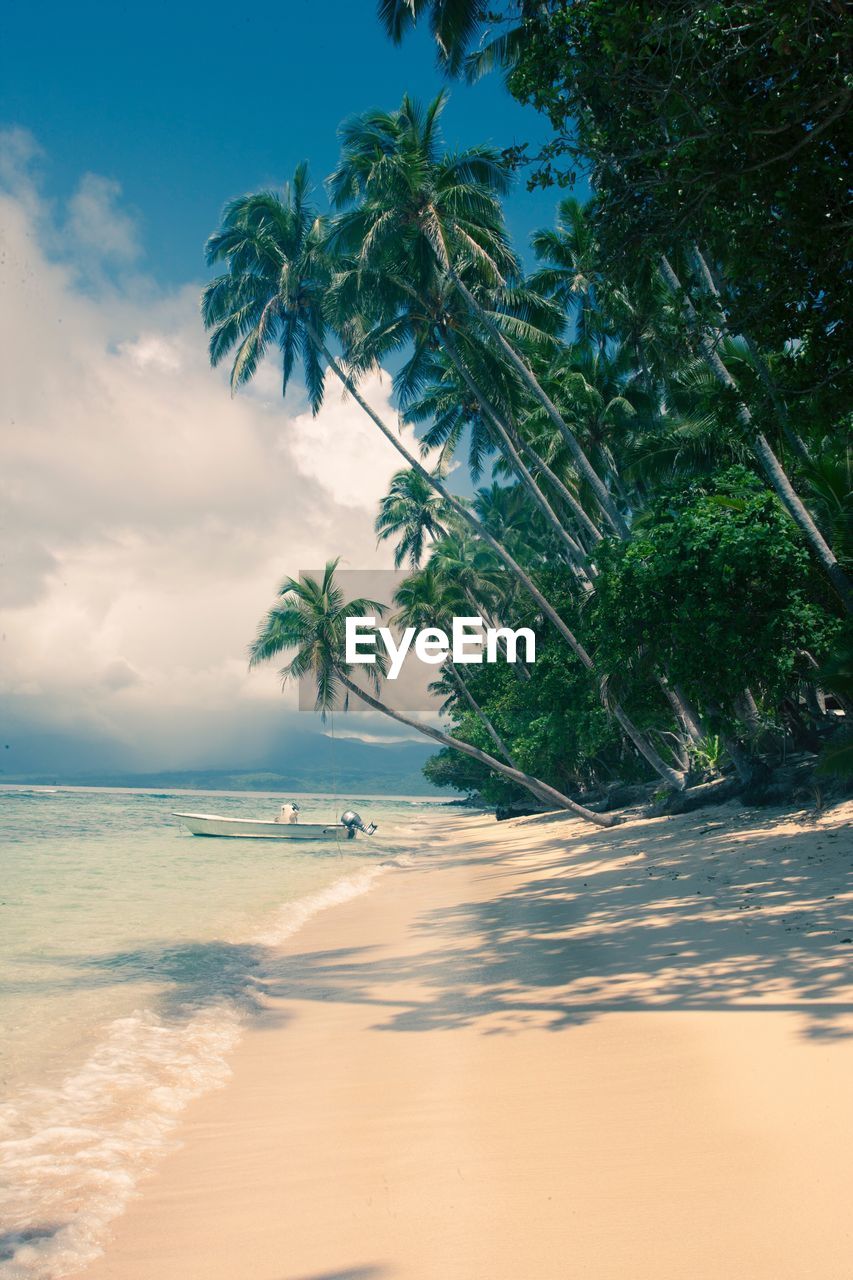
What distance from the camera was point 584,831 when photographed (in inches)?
942

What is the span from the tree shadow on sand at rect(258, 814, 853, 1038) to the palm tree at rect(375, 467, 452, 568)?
2932cm

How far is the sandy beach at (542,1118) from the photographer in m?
2.89

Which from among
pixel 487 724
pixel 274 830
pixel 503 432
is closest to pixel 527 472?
pixel 503 432

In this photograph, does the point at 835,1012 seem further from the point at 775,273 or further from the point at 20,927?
the point at 20,927

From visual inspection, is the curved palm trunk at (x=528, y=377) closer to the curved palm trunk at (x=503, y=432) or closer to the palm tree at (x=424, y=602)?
the curved palm trunk at (x=503, y=432)

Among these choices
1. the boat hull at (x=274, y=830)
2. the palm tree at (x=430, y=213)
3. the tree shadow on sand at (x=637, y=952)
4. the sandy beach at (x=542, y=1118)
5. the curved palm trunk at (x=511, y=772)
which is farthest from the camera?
the boat hull at (x=274, y=830)

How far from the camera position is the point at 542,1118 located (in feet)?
13.3

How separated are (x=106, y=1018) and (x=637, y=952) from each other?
Result: 4.81 m

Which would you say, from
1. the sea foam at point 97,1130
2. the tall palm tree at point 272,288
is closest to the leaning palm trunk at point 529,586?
the tall palm tree at point 272,288

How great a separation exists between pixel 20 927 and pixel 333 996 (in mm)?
7340

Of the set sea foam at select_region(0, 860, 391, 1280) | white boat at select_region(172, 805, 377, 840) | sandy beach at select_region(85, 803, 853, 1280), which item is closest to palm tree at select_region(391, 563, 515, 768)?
white boat at select_region(172, 805, 377, 840)

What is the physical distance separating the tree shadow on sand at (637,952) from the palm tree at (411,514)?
2932 cm

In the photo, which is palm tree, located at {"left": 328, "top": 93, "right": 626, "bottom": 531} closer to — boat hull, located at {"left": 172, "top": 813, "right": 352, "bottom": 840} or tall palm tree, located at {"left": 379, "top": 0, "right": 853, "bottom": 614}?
tall palm tree, located at {"left": 379, "top": 0, "right": 853, "bottom": 614}

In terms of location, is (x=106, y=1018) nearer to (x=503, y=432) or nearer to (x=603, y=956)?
(x=603, y=956)
